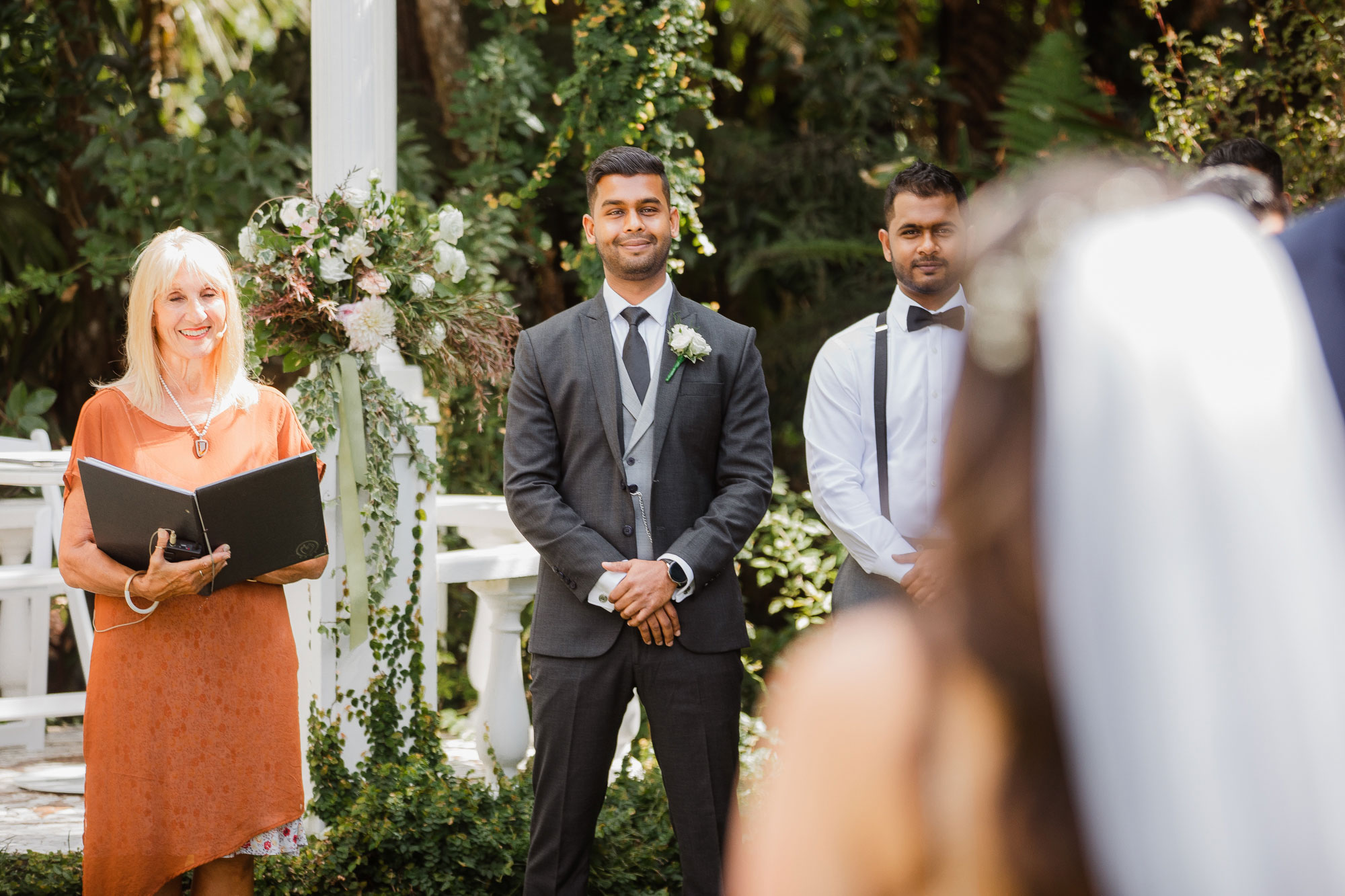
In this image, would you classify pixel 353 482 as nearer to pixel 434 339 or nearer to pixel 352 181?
pixel 434 339

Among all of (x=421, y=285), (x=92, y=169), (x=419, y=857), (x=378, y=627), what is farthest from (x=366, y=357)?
(x=92, y=169)

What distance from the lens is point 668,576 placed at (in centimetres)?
304

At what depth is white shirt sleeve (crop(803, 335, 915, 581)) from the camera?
3098 millimetres

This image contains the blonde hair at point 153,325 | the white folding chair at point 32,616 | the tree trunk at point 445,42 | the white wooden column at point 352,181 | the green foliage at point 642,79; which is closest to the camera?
the blonde hair at point 153,325

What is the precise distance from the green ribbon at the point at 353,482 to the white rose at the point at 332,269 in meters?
0.24

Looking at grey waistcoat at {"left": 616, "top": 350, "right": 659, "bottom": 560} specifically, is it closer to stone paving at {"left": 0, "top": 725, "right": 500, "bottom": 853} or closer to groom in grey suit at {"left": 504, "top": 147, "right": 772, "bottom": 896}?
groom in grey suit at {"left": 504, "top": 147, "right": 772, "bottom": 896}

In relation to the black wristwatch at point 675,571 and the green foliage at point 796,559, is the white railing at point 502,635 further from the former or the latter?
the black wristwatch at point 675,571

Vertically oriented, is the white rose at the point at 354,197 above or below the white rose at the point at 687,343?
above

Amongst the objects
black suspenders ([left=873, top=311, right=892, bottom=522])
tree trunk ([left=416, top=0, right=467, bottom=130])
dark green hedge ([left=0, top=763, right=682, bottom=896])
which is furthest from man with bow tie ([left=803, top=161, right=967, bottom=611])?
tree trunk ([left=416, top=0, right=467, bottom=130])

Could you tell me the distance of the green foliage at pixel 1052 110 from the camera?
19.5 feet

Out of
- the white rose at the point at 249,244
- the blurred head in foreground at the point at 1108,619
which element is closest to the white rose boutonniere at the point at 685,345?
the white rose at the point at 249,244

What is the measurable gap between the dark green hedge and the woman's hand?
3.84 ft

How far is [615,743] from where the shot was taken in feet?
10.4

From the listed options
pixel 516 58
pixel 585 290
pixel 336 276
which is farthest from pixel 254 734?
pixel 516 58
